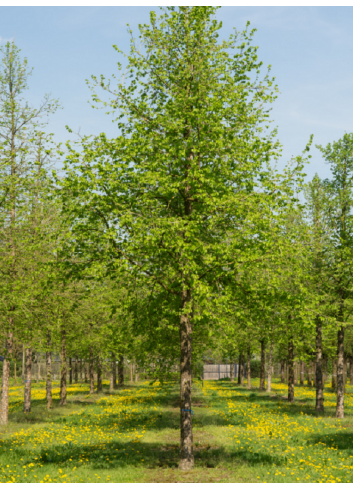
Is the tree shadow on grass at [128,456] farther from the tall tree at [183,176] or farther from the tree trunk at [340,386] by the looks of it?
the tree trunk at [340,386]

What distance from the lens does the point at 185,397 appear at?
1346 cm

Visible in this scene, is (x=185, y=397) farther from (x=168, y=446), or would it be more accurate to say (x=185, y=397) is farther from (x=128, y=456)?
(x=168, y=446)

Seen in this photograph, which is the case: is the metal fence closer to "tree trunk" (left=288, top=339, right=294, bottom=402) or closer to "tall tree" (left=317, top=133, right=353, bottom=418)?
"tree trunk" (left=288, top=339, right=294, bottom=402)

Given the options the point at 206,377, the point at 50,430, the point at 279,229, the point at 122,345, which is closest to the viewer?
the point at 279,229

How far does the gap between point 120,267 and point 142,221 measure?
1.31 metres

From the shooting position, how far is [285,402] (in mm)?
31938

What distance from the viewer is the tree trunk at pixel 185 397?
12.8 meters

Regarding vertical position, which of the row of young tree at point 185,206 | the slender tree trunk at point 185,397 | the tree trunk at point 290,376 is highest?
the row of young tree at point 185,206

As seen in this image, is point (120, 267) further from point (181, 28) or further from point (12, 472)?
point (181, 28)

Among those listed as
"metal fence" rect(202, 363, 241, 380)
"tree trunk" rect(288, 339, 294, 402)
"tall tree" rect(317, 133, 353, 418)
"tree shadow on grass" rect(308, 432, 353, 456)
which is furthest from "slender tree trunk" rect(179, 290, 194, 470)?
"metal fence" rect(202, 363, 241, 380)

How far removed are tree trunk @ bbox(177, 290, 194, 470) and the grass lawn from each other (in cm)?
41

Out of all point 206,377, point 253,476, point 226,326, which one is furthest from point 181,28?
point 206,377

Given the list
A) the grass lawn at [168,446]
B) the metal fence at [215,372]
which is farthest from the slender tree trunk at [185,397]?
the metal fence at [215,372]

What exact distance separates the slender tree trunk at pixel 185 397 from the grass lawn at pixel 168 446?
0.41 metres
